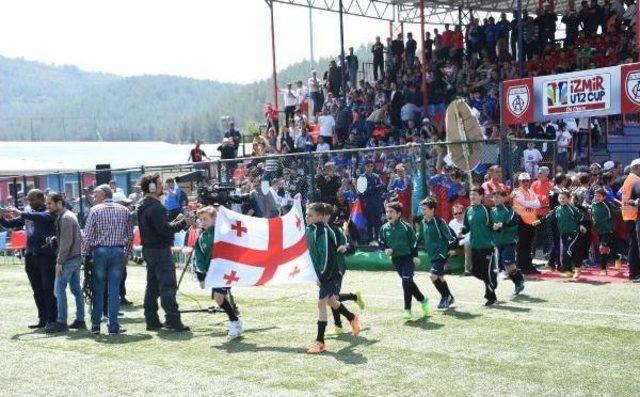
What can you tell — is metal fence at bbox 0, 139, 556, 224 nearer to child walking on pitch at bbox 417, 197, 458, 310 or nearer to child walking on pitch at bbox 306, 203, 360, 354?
child walking on pitch at bbox 417, 197, 458, 310

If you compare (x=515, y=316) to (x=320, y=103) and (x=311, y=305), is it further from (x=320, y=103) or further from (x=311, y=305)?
(x=320, y=103)

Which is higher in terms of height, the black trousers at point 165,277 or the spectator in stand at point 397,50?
the spectator in stand at point 397,50

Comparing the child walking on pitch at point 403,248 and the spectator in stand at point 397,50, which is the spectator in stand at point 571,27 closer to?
the spectator in stand at point 397,50

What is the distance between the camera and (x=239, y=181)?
19672mm

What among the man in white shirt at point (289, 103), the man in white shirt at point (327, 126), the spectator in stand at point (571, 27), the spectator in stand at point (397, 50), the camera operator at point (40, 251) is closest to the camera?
the camera operator at point (40, 251)

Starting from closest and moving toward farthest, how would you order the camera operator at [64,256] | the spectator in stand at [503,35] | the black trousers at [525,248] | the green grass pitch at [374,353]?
the green grass pitch at [374,353] → the camera operator at [64,256] → the black trousers at [525,248] → the spectator in stand at [503,35]

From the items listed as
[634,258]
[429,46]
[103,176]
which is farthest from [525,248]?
[429,46]

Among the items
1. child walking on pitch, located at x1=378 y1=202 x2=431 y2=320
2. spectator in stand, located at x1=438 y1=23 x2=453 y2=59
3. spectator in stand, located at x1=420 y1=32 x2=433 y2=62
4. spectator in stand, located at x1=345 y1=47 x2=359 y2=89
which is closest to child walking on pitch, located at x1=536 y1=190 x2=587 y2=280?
child walking on pitch, located at x1=378 y1=202 x2=431 y2=320

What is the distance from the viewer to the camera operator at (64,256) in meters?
12.0

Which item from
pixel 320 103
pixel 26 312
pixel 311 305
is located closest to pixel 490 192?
pixel 311 305

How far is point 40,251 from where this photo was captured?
12.2 meters

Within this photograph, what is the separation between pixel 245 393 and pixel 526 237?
8612 millimetres

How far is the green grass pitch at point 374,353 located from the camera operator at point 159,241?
1.24 feet

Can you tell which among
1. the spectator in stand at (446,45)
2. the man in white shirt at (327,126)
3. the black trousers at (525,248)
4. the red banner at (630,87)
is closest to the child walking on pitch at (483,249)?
the black trousers at (525,248)
